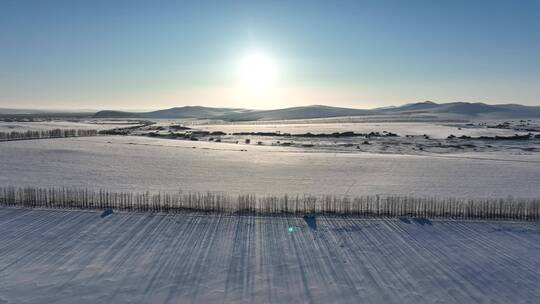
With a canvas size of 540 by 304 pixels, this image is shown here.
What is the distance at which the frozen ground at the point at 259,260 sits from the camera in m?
12.0

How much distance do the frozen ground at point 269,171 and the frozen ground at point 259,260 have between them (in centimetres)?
780

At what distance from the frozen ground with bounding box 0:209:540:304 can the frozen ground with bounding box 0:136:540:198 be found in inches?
307

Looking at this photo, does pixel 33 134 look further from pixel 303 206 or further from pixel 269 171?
pixel 303 206

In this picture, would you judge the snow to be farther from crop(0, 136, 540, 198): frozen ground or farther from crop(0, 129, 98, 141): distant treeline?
crop(0, 129, 98, 141): distant treeline

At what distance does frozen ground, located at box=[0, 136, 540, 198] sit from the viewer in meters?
26.7

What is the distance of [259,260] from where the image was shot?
14.2 m

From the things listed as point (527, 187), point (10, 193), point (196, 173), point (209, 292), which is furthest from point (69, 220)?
point (527, 187)

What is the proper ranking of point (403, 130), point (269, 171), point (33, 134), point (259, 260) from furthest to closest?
point (403, 130) < point (33, 134) < point (269, 171) < point (259, 260)

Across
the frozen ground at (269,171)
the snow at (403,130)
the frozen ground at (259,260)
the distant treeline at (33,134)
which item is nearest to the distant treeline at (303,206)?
the frozen ground at (259,260)

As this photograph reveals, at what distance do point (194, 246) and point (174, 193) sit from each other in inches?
385

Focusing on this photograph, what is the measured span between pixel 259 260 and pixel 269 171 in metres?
19.6

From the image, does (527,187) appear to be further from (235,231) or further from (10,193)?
(10,193)

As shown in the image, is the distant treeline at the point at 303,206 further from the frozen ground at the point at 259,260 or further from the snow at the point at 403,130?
the snow at the point at 403,130

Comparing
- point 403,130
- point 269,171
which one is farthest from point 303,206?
point 403,130
